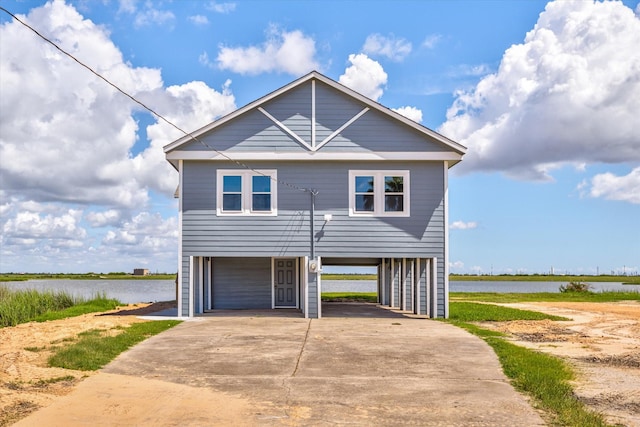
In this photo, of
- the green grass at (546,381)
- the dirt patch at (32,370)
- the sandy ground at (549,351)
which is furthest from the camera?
the sandy ground at (549,351)

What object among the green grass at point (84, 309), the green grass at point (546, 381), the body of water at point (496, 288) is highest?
the green grass at point (546, 381)

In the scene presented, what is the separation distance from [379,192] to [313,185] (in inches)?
79.7

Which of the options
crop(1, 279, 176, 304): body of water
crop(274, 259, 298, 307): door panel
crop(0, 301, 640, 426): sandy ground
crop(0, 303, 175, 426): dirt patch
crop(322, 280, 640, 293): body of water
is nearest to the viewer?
crop(0, 303, 175, 426): dirt patch

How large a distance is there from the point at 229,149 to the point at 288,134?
6.04 feet

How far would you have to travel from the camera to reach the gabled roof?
19594 millimetres

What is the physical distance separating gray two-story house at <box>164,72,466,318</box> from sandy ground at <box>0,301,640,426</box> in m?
3.33

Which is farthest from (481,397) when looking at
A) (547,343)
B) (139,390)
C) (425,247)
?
(425,247)

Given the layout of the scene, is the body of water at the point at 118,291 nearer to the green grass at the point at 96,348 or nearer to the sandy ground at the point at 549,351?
the sandy ground at the point at 549,351

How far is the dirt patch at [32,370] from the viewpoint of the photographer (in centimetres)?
840

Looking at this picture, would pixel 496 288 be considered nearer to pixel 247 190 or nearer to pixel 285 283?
pixel 285 283

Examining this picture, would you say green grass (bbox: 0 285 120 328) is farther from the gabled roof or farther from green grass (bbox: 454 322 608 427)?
green grass (bbox: 454 322 608 427)

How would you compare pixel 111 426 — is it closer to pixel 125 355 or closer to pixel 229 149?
pixel 125 355

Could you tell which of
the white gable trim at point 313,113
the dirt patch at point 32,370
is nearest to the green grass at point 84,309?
the dirt patch at point 32,370

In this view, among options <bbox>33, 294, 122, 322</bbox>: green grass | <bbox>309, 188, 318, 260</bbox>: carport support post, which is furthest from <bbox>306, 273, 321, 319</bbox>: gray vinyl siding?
<bbox>33, 294, 122, 322</bbox>: green grass
